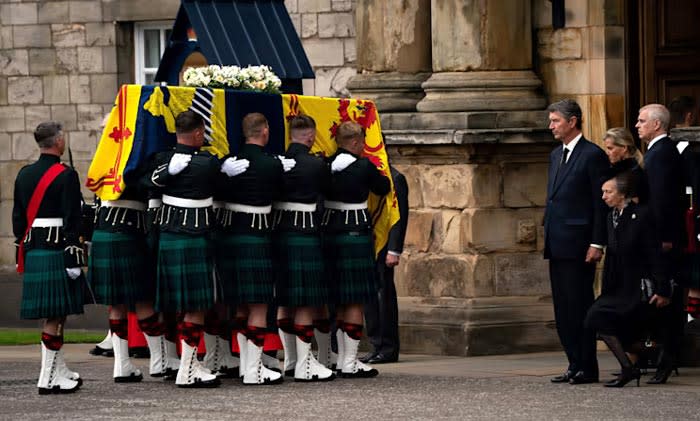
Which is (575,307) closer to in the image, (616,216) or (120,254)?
(616,216)

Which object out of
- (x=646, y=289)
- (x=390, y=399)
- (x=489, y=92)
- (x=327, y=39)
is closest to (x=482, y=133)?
(x=489, y=92)

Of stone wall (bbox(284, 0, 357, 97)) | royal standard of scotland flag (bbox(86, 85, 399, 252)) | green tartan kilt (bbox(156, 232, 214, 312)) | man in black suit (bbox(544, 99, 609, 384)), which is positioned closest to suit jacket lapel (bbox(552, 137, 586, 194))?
man in black suit (bbox(544, 99, 609, 384))

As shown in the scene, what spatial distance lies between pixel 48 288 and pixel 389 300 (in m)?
3.17

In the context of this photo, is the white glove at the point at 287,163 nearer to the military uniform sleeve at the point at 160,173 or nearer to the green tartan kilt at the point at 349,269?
the green tartan kilt at the point at 349,269

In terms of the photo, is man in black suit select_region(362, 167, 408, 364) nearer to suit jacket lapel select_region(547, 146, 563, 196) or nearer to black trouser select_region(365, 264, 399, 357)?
black trouser select_region(365, 264, 399, 357)

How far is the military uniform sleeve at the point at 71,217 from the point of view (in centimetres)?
1356

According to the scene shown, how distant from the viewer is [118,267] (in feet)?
46.6

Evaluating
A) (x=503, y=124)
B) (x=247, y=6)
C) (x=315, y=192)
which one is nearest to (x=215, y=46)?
(x=247, y=6)

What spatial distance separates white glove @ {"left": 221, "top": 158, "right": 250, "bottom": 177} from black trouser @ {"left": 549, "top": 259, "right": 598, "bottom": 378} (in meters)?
2.11

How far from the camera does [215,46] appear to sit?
57.2ft

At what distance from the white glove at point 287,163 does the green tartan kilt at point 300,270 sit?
1.41 feet

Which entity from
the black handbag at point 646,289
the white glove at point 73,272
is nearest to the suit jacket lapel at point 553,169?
the black handbag at point 646,289

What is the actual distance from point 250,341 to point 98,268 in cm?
111

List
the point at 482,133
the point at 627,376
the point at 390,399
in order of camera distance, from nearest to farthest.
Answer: the point at 390,399 → the point at 627,376 → the point at 482,133
